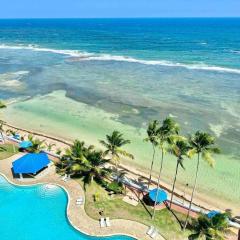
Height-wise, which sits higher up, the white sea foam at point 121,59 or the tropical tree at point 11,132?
the white sea foam at point 121,59

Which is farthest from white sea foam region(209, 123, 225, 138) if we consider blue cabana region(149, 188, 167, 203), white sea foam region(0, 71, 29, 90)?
white sea foam region(0, 71, 29, 90)

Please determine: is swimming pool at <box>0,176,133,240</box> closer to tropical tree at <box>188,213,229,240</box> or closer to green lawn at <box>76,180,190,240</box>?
green lawn at <box>76,180,190,240</box>

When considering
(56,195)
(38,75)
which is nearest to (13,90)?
(38,75)

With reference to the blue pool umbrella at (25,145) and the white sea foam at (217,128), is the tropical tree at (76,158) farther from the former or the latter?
the white sea foam at (217,128)

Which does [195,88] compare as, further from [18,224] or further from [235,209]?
[18,224]

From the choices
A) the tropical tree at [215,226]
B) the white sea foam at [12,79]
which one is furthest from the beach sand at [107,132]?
the white sea foam at [12,79]
